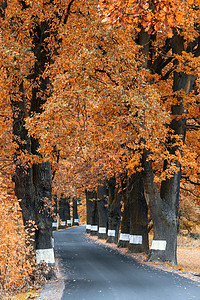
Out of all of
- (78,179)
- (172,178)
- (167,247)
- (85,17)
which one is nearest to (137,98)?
(85,17)

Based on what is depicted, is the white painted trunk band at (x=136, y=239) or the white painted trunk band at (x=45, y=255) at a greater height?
the white painted trunk band at (x=45, y=255)

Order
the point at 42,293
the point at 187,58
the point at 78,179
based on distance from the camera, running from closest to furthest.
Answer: the point at 42,293, the point at 187,58, the point at 78,179

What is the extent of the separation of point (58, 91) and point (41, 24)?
3628 mm

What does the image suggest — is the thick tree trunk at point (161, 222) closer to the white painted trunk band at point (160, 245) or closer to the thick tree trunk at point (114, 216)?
the white painted trunk band at point (160, 245)

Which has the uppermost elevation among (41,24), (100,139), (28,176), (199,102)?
(41,24)

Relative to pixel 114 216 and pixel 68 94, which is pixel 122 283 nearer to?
pixel 68 94

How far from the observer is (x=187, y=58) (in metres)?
17.6

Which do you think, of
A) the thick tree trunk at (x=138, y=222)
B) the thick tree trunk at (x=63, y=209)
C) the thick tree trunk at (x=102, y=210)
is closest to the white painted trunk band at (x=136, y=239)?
the thick tree trunk at (x=138, y=222)

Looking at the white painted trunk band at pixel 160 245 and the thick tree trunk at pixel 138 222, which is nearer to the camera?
the white painted trunk band at pixel 160 245

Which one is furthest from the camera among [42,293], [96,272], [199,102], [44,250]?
[199,102]

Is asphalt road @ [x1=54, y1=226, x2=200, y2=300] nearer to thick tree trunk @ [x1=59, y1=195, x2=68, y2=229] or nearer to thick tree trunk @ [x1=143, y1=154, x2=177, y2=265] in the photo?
thick tree trunk @ [x1=143, y1=154, x2=177, y2=265]

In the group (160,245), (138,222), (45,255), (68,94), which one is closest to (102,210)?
(138,222)

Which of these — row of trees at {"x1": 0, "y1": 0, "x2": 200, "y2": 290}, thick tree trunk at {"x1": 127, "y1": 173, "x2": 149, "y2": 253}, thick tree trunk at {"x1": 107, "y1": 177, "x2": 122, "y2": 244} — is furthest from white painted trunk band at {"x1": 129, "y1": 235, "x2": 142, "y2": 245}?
thick tree trunk at {"x1": 107, "y1": 177, "x2": 122, "y2": 244}

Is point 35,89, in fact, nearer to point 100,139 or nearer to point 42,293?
point 100,139
